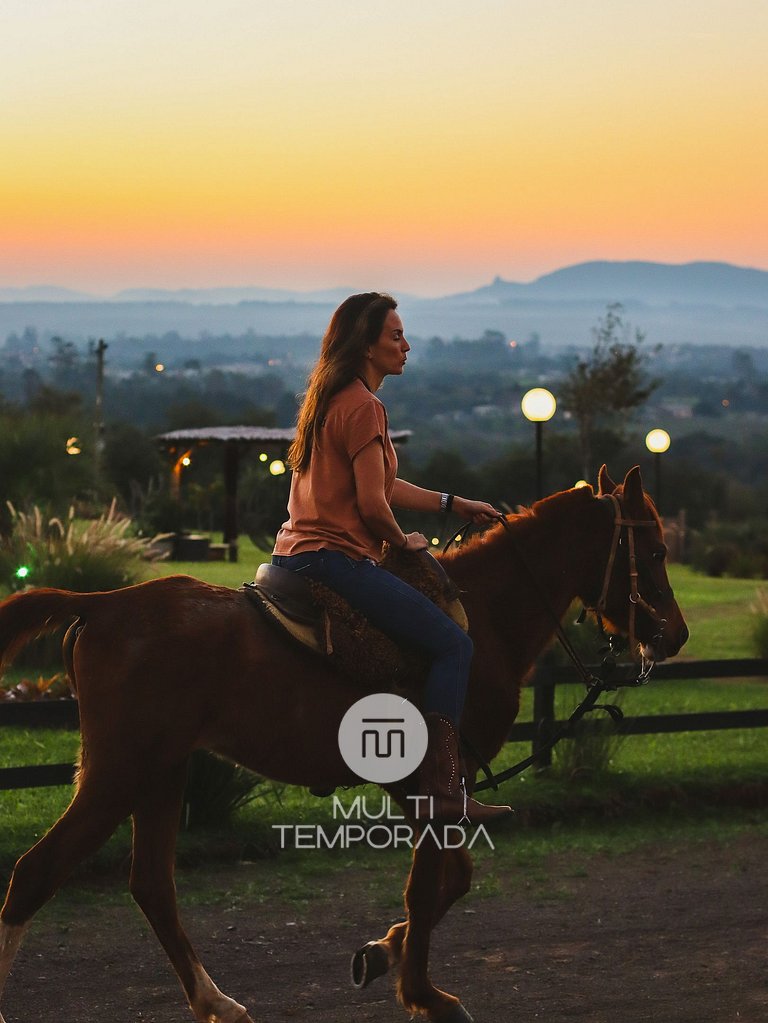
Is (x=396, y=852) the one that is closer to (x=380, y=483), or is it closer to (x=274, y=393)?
(x=380, y=483)

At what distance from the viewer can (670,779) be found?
9766mm

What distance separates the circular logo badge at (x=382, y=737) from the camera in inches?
199

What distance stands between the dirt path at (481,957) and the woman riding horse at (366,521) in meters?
1.11

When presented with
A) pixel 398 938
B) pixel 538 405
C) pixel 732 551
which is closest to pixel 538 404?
pixel 538 405

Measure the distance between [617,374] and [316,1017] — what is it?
50.2 m

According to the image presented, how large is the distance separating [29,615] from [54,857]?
91 cm

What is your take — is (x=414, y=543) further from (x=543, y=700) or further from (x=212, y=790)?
(x=543, y=700)

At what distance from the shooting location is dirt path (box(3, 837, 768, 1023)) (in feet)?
18.1

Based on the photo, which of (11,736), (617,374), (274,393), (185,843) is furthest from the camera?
(274,393)

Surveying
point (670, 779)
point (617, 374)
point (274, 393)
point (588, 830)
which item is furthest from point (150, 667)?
point (274, 393)

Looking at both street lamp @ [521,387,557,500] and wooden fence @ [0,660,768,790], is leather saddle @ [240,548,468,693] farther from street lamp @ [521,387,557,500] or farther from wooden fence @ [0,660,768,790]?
street lamp @ [521,387,557,500]

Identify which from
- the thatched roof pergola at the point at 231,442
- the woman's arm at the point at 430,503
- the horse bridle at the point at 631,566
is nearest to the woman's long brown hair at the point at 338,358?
the woman's arm at the point at 430,503

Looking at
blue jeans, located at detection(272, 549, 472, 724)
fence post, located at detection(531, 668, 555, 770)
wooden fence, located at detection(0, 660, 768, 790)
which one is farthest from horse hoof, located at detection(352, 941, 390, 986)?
fence post, located at detection(531, 668, 555, 770)

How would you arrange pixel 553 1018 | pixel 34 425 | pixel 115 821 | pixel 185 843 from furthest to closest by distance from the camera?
pixel 34 425, pixel 185 843, pixel 553 1018, pixel 115 821
